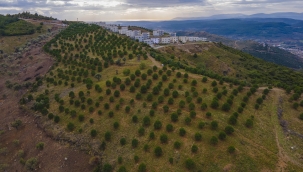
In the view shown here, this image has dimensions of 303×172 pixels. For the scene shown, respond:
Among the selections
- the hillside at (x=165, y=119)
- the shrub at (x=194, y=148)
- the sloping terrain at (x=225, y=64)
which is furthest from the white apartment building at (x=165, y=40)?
the shrub at (x=194, y=148)

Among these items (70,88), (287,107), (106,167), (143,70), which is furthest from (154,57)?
(106,167)

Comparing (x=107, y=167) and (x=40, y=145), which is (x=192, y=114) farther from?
(x=40, y=145)

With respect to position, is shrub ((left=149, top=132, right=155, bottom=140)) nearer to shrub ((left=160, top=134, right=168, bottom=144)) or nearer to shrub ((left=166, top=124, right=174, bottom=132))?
shrub ((left=160, top=134, right=168, bottom=144))

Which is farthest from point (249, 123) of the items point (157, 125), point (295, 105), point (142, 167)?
point (142, 167)

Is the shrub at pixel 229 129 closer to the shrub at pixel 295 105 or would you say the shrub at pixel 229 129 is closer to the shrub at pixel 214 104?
the shrub at pixel 214 104

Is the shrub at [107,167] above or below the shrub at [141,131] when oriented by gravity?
below

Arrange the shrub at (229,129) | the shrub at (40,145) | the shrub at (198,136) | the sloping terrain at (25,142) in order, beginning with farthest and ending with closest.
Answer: the shrub at (40,145), the sloping terrain at (25,142), the shrub at (229,129), the shrub at (198,136)

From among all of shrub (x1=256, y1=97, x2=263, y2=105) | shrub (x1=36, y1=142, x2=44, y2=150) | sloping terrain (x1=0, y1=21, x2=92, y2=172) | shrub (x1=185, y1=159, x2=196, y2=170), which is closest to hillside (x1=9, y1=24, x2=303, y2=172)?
shrub (x1=185, y1=159, x2=196, y2=170)

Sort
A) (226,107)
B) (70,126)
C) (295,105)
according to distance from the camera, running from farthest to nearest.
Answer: (295,105) → (70,126) → (226,107)
